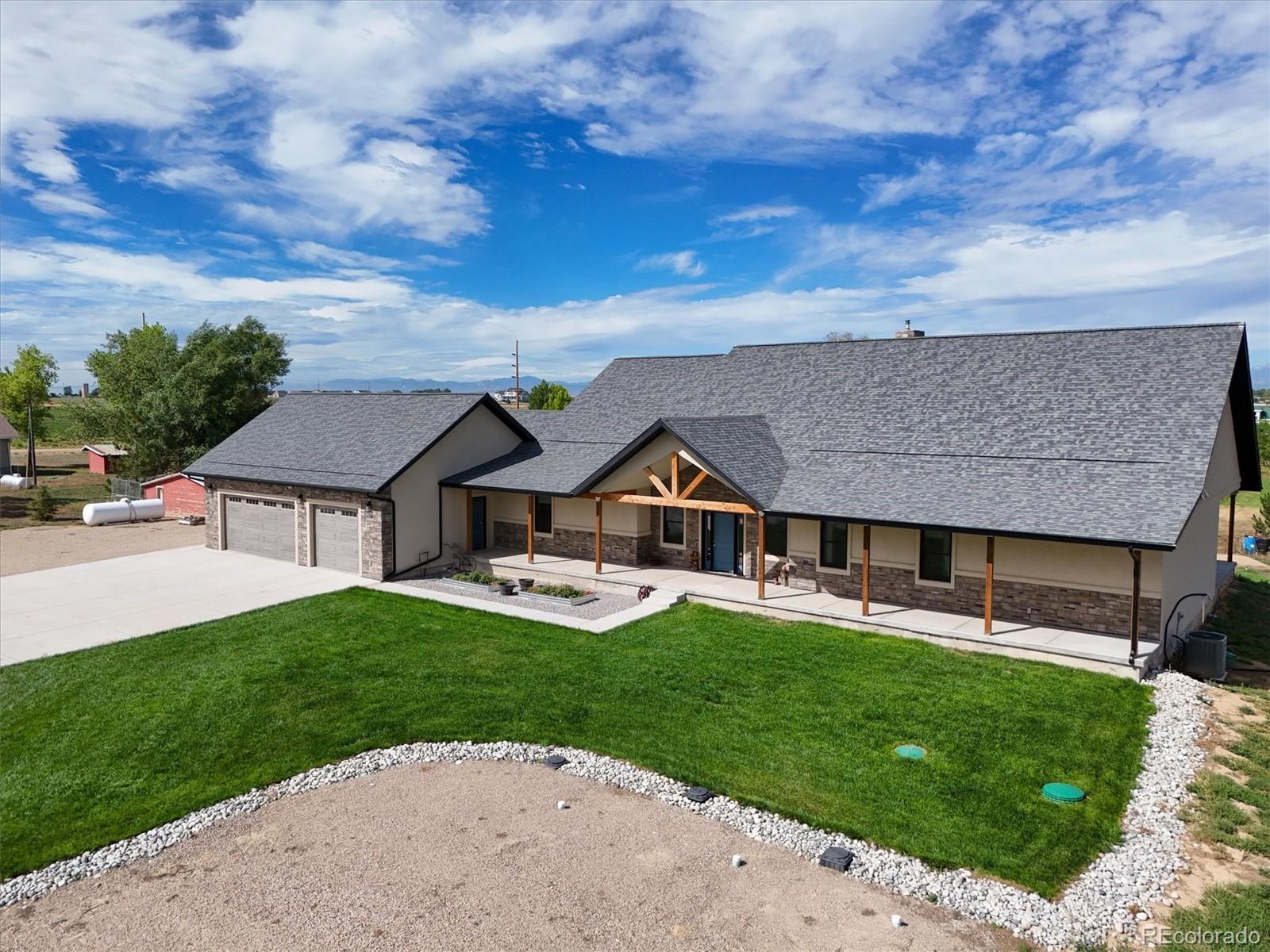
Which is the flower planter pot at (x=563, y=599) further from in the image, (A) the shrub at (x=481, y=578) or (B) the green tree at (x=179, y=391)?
(B) the green tree at (x=179, y=391)

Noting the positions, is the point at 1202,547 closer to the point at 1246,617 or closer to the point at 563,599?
the point at 1246,617

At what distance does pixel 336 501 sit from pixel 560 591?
7.02m

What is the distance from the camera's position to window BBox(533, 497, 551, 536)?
2286 centimetres

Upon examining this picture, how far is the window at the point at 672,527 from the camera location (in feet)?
69.1

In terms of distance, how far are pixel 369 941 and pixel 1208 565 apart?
62.8 ft

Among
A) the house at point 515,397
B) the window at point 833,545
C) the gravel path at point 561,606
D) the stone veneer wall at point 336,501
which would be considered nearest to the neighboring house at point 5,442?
the stone veneer wall at point 336,501

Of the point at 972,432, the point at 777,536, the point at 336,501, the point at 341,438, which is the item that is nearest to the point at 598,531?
the point at 777,536

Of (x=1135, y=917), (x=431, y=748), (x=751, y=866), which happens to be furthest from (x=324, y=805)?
(x=1135, y=917)

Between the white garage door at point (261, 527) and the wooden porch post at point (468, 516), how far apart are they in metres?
4.65

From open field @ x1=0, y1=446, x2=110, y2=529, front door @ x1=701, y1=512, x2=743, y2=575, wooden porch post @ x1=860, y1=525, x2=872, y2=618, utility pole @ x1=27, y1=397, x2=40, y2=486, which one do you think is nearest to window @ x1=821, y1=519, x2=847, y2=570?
wooden porch post @ x1=860, y1=525, x2=872, y2=618

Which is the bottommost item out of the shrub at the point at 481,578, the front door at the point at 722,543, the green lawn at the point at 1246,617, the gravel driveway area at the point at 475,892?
the gravel driveway area at the point at 475,892

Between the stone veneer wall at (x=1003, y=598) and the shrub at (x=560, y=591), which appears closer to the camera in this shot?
the stone veneer wall at (x=1003, y=598)

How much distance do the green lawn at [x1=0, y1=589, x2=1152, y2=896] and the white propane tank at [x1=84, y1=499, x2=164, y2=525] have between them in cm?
1767

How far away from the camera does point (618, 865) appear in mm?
7980
